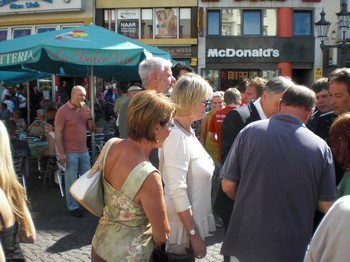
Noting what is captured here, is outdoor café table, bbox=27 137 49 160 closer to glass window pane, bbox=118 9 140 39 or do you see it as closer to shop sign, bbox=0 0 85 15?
glass window pane, bbox=118 9 140 39

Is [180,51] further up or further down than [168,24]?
further down

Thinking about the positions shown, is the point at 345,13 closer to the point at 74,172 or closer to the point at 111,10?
the point at 74,172

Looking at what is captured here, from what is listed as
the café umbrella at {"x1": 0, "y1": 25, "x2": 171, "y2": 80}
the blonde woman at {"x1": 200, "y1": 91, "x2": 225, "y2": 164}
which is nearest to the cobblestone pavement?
the blonde woman at {"x1": 200, "y1": 91, "x2": 225, "y2": 164}

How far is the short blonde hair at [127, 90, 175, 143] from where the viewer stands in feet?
7.05

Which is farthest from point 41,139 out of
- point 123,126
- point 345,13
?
point 345,13

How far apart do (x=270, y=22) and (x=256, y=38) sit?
3.95 feet

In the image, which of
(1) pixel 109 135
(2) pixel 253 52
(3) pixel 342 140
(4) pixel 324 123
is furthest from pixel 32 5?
(3) pixel 342 140

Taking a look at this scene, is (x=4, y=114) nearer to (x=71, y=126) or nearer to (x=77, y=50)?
(x=77, y=50)

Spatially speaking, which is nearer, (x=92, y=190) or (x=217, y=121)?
(x=92, y=190)

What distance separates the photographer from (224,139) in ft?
11.5

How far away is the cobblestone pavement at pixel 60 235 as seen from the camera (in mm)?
4621

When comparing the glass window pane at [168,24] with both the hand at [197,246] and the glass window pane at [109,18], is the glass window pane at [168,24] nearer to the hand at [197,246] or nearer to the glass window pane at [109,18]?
the glass window pane at [109,18]

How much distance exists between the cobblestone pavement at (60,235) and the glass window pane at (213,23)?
53.1 ft

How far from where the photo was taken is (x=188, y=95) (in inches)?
106
